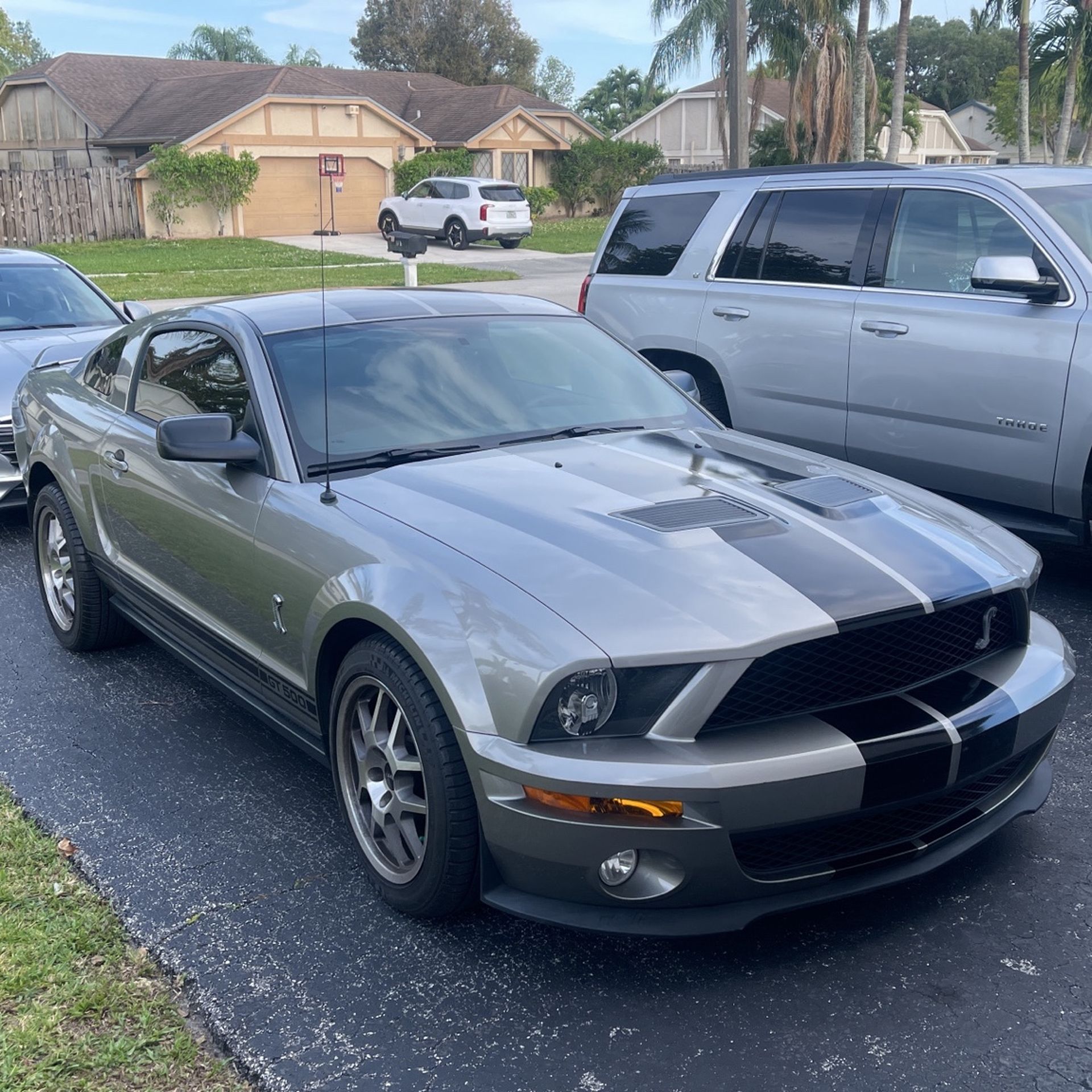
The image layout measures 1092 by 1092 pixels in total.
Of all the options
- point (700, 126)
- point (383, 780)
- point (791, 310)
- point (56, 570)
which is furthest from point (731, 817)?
point (700, 126)

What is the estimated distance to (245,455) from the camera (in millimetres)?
3881

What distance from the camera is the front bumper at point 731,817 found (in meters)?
2.76

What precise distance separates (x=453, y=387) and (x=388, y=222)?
33.3 meters

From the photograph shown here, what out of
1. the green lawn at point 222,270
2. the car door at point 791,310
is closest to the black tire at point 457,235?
the green lawn at point 222,270

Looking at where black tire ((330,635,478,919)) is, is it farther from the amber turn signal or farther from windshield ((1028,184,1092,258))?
windshield ((1028,184,1092,258))

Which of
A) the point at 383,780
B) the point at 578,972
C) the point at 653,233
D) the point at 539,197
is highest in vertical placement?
the point at 539,197

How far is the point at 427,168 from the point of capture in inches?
1638

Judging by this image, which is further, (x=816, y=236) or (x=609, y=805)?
(x=816, y=236)

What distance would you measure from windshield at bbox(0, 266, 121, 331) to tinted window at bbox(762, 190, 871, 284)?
4767 mm

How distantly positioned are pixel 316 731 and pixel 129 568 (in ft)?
5.19

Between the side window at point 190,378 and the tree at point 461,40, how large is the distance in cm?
7268

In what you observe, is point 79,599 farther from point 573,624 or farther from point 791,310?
point 791,310

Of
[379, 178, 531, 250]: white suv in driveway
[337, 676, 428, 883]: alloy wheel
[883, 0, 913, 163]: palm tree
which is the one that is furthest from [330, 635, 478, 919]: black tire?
[379, 178, 531, 250]: white suv in driveway

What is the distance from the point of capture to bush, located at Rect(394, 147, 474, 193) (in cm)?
4156
